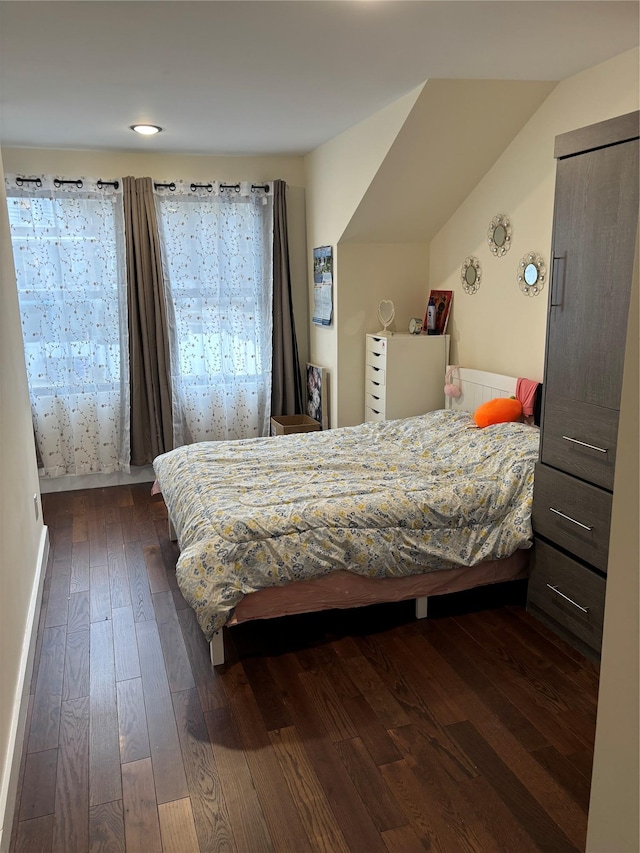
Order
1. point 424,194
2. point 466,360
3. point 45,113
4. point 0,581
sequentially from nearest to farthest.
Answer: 1. point 0,581
2. point 45,113
3. point 424,194
4. point 466,360

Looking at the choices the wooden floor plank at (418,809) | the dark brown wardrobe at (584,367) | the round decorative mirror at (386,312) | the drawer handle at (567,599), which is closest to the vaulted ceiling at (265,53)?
the dark brown wardrobe at (584,367)

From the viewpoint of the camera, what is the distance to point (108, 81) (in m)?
3.02

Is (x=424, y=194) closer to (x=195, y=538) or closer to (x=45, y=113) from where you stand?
(x=45, y=113)

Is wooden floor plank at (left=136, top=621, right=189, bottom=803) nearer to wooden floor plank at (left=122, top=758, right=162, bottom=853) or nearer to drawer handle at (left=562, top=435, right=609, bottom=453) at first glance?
wooden floor plank at (left=122, top=758, right=162, bottom=853)

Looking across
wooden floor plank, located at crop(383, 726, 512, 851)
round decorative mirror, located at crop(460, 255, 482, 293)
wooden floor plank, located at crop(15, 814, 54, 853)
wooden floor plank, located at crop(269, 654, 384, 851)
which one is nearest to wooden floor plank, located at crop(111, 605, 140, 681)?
wooden floor plank, located at crop(269, 654, 384, 851)

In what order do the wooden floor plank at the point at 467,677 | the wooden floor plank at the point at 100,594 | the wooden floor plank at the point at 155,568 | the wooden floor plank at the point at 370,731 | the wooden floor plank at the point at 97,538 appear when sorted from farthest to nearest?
the wooden floor plank at the point at 97,538 < the wooden floor plank at the point at 155,568 < the wooden floor plank at the point at 100,594 < the wooden floor plank at the point at 467,677 < the wooden floor plank at the point at 370,731

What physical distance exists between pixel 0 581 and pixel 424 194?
335 centimetres

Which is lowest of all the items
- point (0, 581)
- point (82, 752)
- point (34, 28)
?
point (82, 752)

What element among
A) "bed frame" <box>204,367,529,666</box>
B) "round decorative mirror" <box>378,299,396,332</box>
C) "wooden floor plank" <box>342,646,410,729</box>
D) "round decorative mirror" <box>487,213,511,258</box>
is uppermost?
"round decorative mirror" <box>487,213,511,258</box>

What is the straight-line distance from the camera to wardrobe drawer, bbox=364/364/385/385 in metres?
4.57

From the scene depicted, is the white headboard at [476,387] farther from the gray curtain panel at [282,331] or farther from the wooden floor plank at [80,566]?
the wooden floor plank at [80,566]

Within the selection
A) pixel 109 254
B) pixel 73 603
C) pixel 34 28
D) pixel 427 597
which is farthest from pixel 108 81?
pixel 427 597

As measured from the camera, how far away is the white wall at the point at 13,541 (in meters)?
2.02

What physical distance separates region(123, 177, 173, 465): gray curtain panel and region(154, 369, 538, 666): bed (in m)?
1.61
